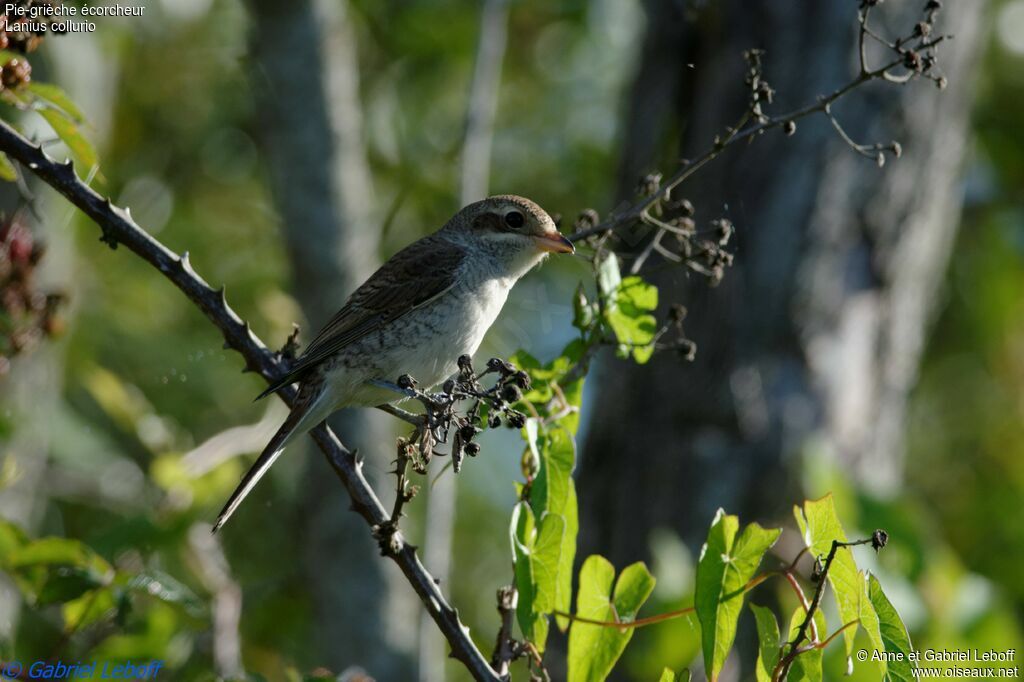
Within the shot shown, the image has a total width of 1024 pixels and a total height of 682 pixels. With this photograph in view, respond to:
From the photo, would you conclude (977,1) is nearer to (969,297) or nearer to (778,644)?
(969,297)

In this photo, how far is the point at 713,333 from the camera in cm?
545

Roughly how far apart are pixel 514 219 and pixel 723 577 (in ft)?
7.23

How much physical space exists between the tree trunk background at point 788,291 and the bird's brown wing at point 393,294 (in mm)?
1512

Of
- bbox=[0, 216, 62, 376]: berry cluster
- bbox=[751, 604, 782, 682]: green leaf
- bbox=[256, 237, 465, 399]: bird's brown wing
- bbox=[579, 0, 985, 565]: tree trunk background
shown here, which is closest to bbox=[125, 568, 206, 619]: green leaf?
bbox=[0, 216, 62, 376]: berry cluster

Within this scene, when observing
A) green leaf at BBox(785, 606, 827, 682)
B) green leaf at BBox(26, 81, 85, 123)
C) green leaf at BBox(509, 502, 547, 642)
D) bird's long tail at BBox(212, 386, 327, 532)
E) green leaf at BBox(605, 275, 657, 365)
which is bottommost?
green leaf at BBox(785, 606, 827, 682)

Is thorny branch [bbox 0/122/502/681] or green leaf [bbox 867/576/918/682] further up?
thorny branch [bbox 0/122/502/681]

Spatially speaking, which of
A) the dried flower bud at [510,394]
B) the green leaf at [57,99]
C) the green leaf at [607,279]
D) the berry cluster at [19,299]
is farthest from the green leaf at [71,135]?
the green leaf at [607,279]

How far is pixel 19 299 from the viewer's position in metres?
3.21

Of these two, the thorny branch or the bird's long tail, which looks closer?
the thorny branch

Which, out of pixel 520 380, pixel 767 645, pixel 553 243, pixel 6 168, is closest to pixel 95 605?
pixel 6 168

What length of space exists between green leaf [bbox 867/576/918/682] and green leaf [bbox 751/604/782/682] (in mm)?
193

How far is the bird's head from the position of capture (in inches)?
158

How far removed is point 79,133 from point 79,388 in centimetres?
582

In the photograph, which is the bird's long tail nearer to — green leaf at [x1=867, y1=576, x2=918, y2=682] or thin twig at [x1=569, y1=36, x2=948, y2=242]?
thin twig at [x1=569, y1=36, x2=948, y2=242]
